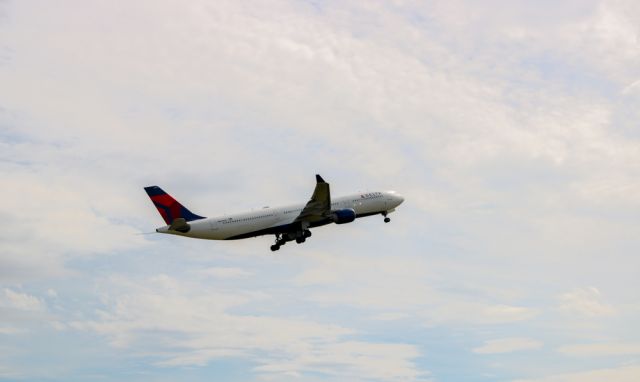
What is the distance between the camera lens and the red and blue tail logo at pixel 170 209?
95688 mm

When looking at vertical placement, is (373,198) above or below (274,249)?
above

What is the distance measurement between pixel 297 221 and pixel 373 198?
1316cm

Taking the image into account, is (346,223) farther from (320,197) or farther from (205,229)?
(205,229)

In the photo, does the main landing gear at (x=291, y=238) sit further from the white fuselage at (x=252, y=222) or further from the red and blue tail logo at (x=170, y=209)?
the red and blue tail logo at (x=170, y=209)

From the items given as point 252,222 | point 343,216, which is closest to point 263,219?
point 252,222

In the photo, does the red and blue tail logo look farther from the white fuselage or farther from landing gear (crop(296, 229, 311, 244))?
landing gear (crop(296, 229, 311, 244))

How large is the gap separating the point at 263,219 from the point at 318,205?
699 cm

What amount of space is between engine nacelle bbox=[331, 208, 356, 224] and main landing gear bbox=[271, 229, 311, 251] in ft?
12.2

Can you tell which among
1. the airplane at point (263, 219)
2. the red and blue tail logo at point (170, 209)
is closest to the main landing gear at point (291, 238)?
the airplane at point (263, 219)

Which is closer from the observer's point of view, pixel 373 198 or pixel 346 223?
pixel 346 223

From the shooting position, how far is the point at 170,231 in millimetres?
93500

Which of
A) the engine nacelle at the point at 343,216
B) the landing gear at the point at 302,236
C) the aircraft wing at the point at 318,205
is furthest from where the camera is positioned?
the landing gear at the point at 302,236

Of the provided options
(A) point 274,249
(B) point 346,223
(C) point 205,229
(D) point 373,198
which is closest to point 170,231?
(C) point 205,229

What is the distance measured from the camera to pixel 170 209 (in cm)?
9588
